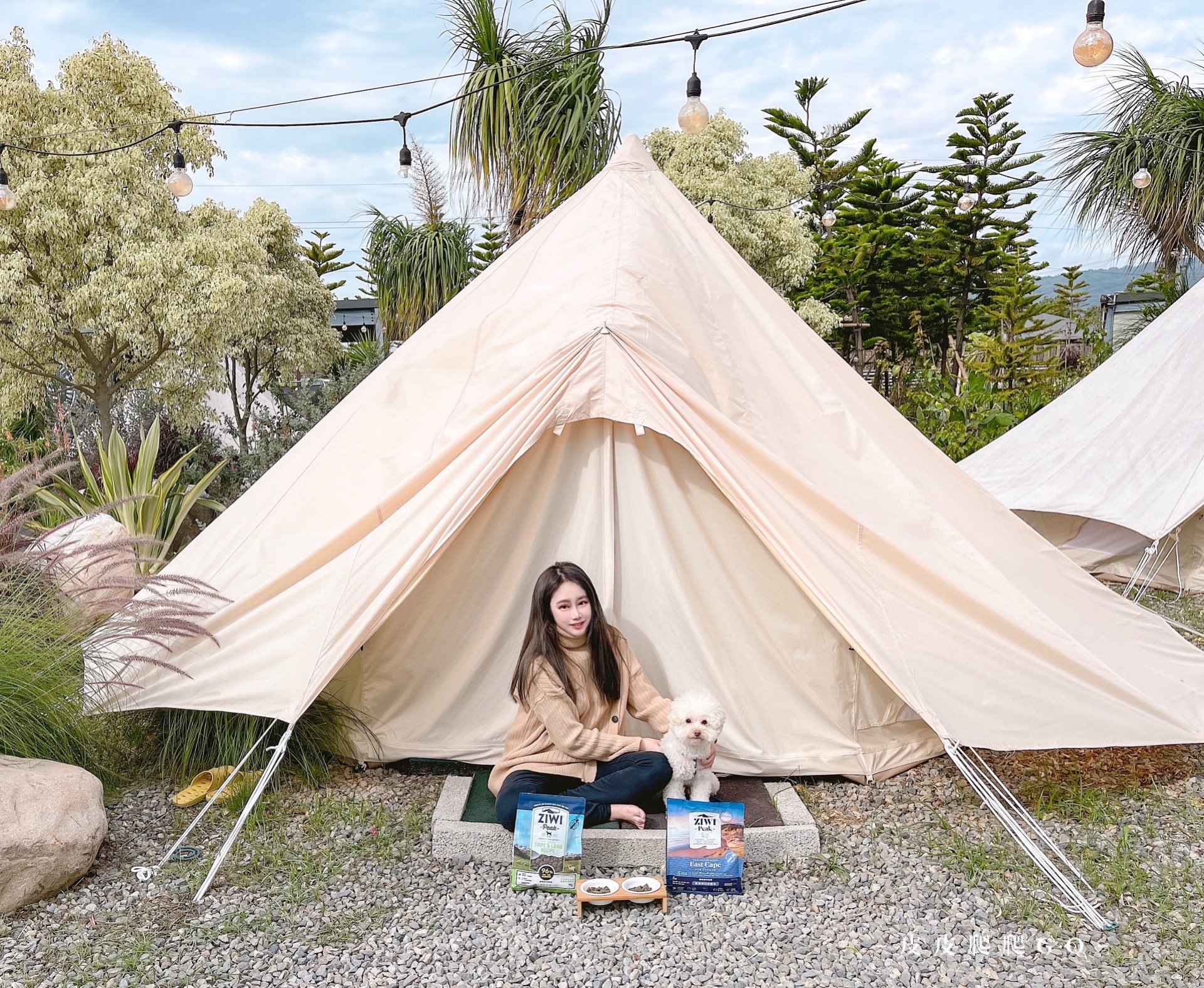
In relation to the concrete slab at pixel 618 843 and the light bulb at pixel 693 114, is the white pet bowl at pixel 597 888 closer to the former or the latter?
the concrete slab at pixel 618 843

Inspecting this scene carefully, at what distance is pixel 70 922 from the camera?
9.25 ft

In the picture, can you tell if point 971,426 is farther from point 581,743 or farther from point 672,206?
point 581,743

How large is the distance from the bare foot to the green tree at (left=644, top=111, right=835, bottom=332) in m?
10.6

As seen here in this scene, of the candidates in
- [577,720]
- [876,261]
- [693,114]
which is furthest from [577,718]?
[876,261]

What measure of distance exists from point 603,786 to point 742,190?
37.0 ft

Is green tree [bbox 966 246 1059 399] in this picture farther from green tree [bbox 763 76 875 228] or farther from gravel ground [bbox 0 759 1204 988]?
gravel ground [bbox 0 759 1204 988]

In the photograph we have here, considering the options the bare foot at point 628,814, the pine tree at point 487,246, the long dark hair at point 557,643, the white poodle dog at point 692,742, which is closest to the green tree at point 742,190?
the pine tree at point 487,246

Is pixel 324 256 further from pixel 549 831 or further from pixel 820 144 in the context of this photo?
pixel 549 831

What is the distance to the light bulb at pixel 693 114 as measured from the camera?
408 centimetres

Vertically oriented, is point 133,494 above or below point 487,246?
below

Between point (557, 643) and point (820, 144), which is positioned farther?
point (820, 144)

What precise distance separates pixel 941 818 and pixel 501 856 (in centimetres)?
155

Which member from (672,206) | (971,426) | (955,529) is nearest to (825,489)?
(955,529)

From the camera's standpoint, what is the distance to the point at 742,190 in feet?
42.9
